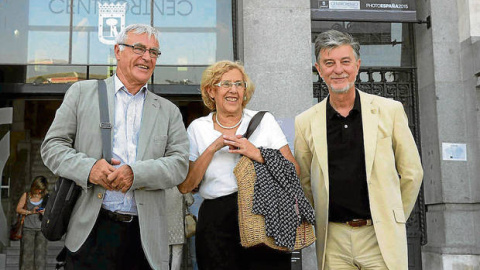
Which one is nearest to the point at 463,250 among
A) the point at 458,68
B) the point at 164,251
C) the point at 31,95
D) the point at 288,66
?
the point at 458,68

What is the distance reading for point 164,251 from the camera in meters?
3.05

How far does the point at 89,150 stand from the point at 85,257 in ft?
2.05

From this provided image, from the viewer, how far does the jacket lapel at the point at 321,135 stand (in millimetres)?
3373

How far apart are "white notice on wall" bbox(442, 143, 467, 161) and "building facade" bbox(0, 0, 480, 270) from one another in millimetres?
16

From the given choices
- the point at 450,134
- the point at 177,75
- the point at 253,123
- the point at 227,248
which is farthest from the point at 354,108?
the point at 177,75

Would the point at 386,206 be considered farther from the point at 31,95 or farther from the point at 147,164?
the point at 31,95

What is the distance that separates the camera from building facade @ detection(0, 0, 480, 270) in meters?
7.38

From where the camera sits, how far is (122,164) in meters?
3.00

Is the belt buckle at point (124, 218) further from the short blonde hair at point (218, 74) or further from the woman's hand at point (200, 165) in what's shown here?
the short blonde hair at point (218, 74)

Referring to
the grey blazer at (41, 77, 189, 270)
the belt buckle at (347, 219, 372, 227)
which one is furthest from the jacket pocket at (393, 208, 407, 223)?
the grey blazer at (41, 77, 189, 270)

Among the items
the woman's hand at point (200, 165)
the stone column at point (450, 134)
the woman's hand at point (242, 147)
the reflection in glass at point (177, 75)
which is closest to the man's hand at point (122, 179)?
the woman's hand at point (200, 165)

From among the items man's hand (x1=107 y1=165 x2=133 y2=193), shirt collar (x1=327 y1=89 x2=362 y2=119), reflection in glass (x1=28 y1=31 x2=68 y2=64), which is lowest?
man's hand (x1=107 y1=165 x2=133 y2=193)

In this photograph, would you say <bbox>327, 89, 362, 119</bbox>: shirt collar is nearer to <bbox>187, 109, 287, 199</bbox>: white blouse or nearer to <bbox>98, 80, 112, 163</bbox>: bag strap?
<bbox>187, 109, 287, 199</bbox>: white blouse

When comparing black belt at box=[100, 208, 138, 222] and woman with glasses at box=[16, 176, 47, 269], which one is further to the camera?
woman with glasses at box=[16, 176, 47, 269]
